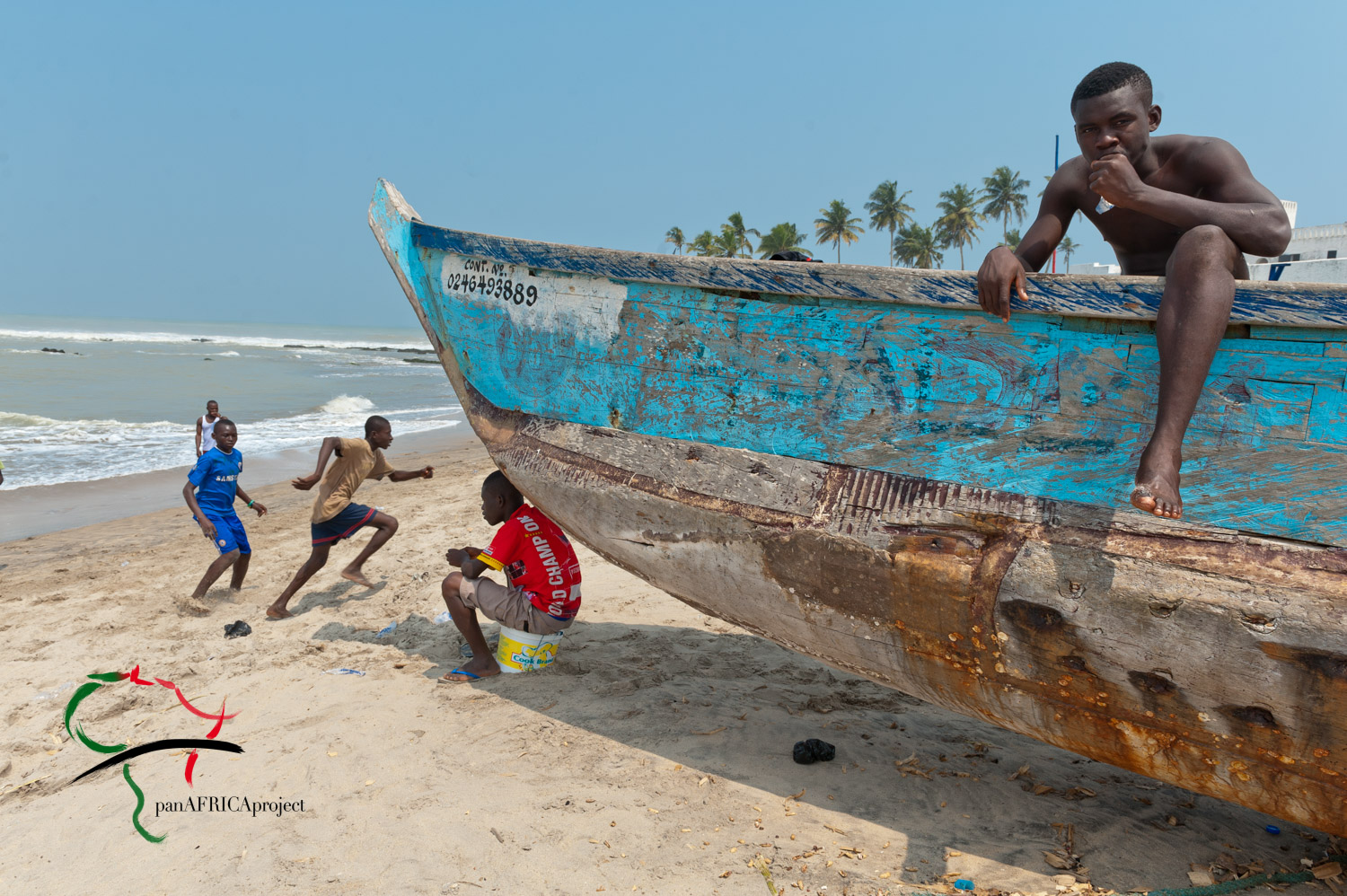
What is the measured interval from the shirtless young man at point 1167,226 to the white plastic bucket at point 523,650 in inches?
102

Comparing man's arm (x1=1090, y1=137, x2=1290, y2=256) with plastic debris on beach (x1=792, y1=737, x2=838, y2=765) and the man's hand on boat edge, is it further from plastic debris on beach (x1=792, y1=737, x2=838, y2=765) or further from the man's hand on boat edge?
plastic debris on beach (x1=792, y1=737, x2=838, y2=765)

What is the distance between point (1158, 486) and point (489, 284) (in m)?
2.65

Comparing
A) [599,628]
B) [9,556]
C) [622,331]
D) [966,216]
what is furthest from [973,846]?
[966,216]

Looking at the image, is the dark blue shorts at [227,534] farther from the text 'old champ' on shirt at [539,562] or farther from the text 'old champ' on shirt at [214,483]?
the text 'old champ' on shirt at [539,562]

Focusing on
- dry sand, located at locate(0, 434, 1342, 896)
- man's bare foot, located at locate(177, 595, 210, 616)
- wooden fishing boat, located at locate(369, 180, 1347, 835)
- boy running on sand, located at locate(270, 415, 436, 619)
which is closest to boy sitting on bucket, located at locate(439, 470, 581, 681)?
dry sand, located at locate(0, 434, 1342, 896)

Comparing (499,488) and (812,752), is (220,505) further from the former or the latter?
(812,752)

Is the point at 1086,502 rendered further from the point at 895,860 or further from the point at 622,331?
the point at 622,331

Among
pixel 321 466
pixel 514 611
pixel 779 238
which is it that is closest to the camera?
pixel 514 611

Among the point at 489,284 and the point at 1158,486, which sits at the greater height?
the point at 489,284

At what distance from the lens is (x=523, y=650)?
3756 millimetres

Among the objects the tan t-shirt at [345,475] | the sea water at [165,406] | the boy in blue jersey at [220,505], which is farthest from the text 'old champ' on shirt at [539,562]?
the sea water at [165,406]

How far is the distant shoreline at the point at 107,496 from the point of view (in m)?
7.64

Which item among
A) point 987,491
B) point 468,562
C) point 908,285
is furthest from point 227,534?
point 987,491

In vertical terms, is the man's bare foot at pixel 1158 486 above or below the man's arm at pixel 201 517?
above
